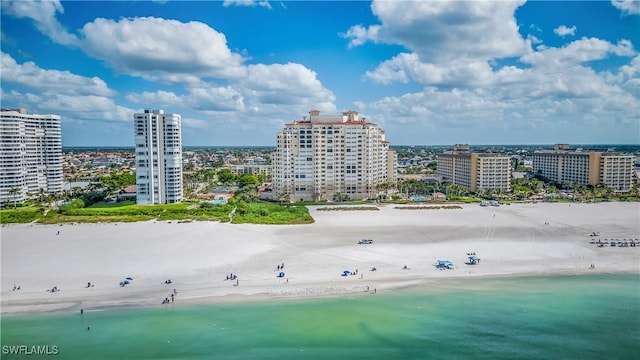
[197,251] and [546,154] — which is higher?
[546,154]

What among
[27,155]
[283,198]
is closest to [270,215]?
[283,198]

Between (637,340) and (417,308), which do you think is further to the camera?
(417,308)

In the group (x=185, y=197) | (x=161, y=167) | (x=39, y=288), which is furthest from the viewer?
(x=185, y=197)

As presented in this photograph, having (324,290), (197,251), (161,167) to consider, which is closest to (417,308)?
(324,290)

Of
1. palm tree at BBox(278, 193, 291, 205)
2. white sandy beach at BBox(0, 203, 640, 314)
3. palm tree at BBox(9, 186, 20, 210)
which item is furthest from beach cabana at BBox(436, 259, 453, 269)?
palm tree at BBox(9, 186, 20, 210)

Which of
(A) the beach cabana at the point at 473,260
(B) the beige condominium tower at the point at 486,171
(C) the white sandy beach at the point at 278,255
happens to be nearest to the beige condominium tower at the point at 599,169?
(B) the beige condominium tower at the point at 486,171

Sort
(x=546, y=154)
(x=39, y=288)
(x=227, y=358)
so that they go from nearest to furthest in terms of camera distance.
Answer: (x=227, y=358) < (x=39, y=288) < (x=546, y=154)

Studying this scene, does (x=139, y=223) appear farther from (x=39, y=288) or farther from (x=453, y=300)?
(x=453, y=300)

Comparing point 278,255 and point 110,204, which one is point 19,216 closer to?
point 110,204
